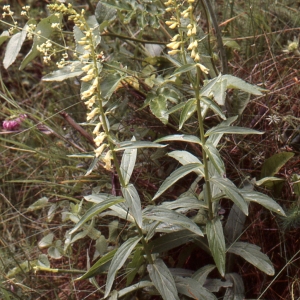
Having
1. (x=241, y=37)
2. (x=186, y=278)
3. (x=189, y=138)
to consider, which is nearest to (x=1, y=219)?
(x=186, y=278)

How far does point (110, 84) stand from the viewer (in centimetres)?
205

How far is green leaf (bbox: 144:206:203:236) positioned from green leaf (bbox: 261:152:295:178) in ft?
1.72


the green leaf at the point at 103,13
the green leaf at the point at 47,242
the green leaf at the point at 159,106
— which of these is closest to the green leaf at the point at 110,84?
the green leaf at the point at 159,106

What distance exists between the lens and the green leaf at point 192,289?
1.79 metres

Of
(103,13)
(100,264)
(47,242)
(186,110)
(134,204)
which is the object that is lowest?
(47,242)

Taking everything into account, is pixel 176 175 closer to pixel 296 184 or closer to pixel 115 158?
pixel 115 158

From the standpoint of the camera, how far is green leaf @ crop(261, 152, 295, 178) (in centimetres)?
206

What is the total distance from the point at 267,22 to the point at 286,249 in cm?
121

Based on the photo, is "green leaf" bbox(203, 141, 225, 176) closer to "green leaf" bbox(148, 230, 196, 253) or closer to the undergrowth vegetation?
the undergrowth vegetation

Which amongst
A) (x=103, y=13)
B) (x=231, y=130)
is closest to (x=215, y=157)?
(x=231, y=130)

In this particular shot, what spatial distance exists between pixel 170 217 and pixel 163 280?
234 millimetres

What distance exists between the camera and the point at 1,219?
259 centimetres

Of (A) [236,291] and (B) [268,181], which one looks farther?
(B) [268,181]

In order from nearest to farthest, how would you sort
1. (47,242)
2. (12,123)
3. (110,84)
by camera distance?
(110,84) → (47,242) → (12,123)
